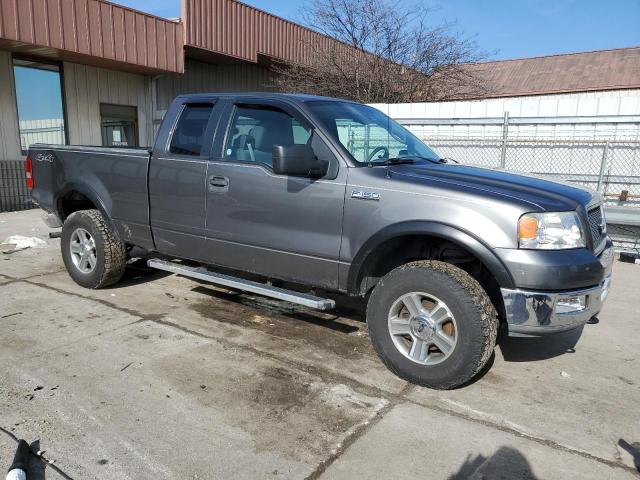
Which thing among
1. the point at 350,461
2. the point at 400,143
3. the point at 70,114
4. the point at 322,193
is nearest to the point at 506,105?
the point at 400,143

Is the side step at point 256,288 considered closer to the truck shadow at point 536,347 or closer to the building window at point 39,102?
the truck shadow at point 536,347

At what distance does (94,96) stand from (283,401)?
41.9 ft

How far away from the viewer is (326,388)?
3461 mm

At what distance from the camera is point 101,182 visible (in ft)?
17.0

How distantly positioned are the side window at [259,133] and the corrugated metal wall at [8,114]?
9723mm

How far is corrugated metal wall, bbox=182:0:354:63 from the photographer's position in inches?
552

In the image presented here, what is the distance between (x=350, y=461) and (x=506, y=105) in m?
9.20

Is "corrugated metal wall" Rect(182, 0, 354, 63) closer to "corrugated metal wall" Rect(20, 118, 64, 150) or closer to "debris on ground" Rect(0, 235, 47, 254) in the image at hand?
"corrugated metal wall" Rect(20, 118, 64, 150)

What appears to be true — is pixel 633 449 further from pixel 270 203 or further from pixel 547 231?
pixel 270 203

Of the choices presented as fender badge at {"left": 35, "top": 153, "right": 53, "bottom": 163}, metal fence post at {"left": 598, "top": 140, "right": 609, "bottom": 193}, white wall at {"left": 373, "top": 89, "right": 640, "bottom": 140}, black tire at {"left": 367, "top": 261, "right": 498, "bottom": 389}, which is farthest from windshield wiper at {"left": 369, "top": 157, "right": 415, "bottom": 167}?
white wall at {"left": 373, "top": 89, "right": 640, "bottom": 140}

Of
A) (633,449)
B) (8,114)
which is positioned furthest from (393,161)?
(8,114)

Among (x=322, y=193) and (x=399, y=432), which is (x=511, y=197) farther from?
(x=399, y=432)

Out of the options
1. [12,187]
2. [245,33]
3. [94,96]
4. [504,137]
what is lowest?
[12,187]

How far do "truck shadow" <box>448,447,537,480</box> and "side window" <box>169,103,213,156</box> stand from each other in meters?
3.26
